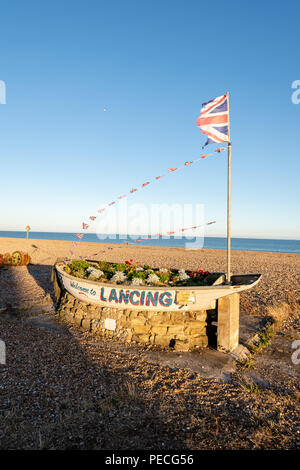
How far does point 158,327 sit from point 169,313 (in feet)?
1.95

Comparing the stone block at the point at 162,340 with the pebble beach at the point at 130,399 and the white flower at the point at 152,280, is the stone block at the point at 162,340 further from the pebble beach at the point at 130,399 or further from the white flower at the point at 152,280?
the white flower at the point at 152,280

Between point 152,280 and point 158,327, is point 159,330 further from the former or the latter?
point 152,280

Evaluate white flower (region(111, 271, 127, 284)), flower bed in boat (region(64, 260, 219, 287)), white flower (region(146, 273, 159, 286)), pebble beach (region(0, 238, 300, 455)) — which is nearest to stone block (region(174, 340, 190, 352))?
pebble beach (region(0, 238, 300, 455))

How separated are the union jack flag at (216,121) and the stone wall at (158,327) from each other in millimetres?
5702

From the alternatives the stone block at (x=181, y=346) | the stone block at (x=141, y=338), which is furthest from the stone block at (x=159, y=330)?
the stone block at (x=181, y=346)

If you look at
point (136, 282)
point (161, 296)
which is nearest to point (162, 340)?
point (161, 296)

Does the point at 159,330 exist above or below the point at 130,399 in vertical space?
above

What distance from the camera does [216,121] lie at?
29.5ft

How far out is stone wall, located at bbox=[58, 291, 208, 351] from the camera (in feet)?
29.6

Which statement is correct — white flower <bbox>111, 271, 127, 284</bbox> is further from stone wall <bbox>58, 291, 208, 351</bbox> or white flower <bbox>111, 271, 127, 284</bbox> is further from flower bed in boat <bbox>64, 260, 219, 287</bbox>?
stone wall <bbox>58, 291, 208, 351</bbox>

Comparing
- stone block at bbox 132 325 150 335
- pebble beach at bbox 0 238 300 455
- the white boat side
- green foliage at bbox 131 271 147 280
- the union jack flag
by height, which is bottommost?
pebble beach at bbox 0 238 300 455

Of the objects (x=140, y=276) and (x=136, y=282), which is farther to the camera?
(x=140, y=276)
